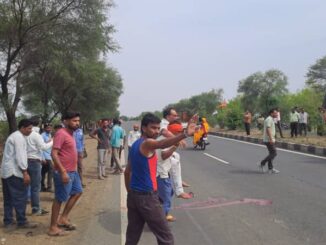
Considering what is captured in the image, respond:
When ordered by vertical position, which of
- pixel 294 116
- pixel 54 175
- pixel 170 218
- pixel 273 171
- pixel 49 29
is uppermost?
pixel 49 29

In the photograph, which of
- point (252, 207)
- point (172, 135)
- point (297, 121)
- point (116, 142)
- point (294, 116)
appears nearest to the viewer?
point (172, 135)

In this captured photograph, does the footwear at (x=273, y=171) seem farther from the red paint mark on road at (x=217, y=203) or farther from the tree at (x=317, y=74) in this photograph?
the tree at (x=317, y=74)

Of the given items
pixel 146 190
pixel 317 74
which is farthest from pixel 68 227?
pixel 317 74

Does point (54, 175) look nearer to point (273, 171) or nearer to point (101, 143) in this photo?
point (101, 143)

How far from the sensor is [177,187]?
301 inches

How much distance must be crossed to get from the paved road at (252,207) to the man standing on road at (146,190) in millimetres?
1596

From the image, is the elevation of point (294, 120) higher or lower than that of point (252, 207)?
higher

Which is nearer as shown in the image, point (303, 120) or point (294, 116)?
point (294, 116)

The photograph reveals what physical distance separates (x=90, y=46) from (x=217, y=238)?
36.1 feet

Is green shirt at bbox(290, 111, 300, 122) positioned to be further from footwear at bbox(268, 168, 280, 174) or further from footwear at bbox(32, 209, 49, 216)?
footwear at bbox(32, 209, 49, 216)

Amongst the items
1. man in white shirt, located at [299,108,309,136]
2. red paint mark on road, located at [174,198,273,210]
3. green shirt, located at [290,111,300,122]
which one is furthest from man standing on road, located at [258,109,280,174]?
man in white shirt, located at [299,108,309,136]

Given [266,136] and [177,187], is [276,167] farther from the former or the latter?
[177,187]

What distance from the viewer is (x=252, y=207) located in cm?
851

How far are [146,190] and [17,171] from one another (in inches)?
124
